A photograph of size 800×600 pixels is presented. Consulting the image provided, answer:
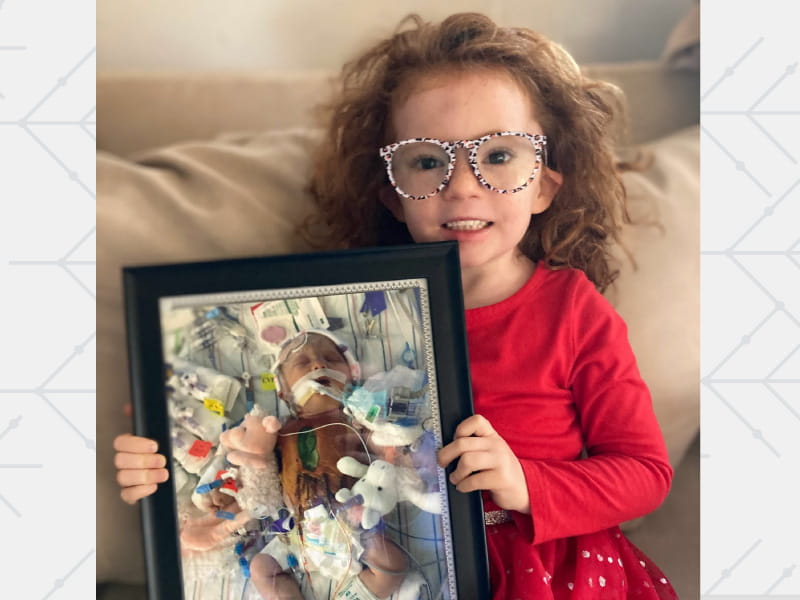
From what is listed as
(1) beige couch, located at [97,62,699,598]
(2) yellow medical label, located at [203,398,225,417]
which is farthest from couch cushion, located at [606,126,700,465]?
(2) yellow medical label, located at [203,398,225,417]

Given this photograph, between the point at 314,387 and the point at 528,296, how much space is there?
31 cm

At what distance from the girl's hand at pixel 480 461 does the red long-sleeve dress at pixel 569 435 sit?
0.03m

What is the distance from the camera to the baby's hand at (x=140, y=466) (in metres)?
0.70

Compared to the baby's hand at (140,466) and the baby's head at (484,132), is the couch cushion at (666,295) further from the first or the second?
the baby's hand at (140,466)

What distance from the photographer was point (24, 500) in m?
0.73

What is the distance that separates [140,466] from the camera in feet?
2.30

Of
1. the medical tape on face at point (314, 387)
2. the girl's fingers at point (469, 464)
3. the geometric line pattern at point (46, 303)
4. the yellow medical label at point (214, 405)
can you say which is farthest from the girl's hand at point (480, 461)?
the geometric line pattern at point (46, 303)

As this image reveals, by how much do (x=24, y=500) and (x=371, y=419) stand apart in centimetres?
37

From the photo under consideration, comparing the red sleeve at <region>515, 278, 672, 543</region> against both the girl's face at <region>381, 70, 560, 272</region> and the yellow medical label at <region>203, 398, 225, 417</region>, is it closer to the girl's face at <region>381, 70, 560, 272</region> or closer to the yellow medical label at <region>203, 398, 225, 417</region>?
the girl's face at <region>381, 70, 560, 272</region>

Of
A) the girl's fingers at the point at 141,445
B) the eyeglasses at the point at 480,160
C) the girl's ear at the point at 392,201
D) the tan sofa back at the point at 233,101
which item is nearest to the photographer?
the girl's fingers at the point at 141,445

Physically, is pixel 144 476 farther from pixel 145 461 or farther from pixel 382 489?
pixel 382 489
